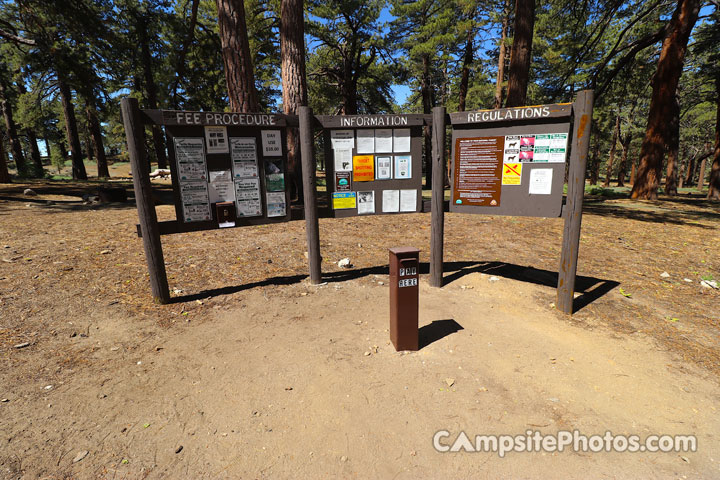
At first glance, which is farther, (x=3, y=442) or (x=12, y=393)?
(x=12, y=393)

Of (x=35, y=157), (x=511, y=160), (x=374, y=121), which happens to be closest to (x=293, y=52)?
(x=374, y=121)

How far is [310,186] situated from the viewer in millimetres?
4602

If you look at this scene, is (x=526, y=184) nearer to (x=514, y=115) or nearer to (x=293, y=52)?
(x=514, y=115)

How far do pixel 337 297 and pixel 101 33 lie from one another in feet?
36.4

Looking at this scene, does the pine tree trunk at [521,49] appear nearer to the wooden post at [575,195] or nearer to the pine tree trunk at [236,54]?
the wooden post at [575,195]

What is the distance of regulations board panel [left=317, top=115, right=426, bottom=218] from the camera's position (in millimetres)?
4594

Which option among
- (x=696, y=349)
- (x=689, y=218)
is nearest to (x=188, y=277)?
(x=696, y=349)

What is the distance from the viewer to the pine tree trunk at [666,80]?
1113 centimetres

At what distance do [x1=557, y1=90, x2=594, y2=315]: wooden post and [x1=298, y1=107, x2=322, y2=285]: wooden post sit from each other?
309cm

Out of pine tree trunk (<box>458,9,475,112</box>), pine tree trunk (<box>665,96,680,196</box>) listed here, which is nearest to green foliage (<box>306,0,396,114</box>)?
pine tree trunk (<box>458,9,475,112</box>)

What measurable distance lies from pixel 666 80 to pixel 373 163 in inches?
507

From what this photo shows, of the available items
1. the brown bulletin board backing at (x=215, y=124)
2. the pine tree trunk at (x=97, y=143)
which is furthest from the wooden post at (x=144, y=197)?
the pine tree trunk at (x=97, y=143)

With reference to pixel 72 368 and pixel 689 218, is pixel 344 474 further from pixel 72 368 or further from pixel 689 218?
pixel 689 218

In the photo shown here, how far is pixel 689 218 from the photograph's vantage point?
9.77 meters
